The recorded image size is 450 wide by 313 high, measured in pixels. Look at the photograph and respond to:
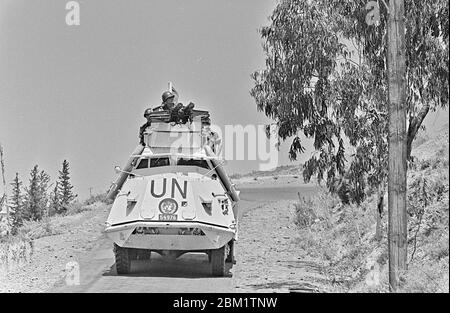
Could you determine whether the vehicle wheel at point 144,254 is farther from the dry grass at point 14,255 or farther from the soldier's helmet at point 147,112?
the soldier's helmet at point 147,112

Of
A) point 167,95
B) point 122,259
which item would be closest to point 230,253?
point 122,259

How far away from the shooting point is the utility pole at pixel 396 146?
13508 mm

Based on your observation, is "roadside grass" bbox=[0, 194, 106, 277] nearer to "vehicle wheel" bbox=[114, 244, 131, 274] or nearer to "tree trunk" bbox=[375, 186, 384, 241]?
"vehicle wheel" bbox=[114, 244, 131, 274]

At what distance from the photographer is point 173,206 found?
15.7 meters

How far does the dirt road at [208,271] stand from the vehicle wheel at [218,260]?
20 cm

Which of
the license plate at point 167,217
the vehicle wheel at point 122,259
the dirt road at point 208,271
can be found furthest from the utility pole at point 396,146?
the vehicle wheel at point 122,259

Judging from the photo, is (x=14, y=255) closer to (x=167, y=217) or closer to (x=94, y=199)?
(x=167, y=217)

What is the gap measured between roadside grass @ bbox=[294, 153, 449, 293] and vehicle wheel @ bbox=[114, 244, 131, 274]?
4169 mm

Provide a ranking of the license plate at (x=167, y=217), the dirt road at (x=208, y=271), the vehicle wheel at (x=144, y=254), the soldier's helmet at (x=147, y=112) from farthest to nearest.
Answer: the vehicle wheel at (x=144, y=254) < the soldier's helmet at (x=147, y=112) < the license plate at (x=167, y=217) < the dirt road at (x=208, y=271)

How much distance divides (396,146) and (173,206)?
4.53 m

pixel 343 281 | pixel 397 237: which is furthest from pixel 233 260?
pixel 397 237

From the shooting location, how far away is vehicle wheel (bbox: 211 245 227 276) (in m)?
16.3

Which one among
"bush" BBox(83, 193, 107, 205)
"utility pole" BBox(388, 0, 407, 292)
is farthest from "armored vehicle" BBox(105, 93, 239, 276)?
"bush" BBox(83, 193, 107, 205)
